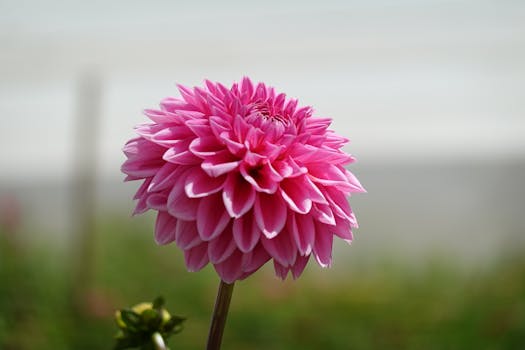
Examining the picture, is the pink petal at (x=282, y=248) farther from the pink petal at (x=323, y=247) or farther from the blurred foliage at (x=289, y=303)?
the blurred foliage at (x=289, y=303)

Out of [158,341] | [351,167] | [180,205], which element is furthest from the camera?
[351,167]

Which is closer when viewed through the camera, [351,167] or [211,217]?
[211,217]

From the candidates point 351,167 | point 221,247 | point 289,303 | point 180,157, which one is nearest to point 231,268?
point 221,247

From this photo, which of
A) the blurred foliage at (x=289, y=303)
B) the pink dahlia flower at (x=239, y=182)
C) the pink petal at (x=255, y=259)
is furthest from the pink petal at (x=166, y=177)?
the blurred foliage at (x=289, y=303)

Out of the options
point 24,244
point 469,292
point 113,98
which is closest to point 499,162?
point 469,292

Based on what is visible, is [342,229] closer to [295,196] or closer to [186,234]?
[295,196]

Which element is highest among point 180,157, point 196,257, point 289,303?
point 180,157

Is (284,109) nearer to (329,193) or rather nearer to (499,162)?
(329,193)
